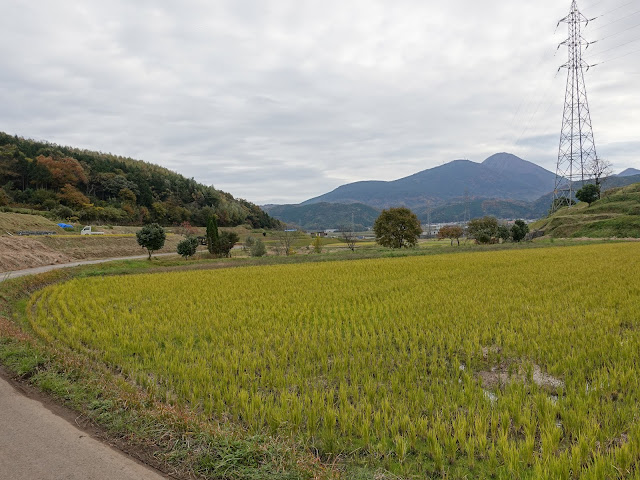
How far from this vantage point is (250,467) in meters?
3.38

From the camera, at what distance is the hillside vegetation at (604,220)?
47594 millimetres

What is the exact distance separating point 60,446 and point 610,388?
22.7ft

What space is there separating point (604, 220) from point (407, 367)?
6036 cm

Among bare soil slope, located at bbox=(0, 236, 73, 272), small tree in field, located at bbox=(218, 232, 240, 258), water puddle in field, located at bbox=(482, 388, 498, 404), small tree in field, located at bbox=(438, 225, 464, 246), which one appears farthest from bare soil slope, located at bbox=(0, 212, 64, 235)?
small tree in field, located at bbox=(438, 225, 464, 246)

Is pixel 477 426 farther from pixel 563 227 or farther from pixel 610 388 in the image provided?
pixel 563 227

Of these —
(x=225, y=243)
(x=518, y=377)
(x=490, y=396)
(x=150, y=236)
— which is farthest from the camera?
(x=225, y=243)

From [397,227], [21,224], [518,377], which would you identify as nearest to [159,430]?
[518,377]

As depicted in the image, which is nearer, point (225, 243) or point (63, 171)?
point (225, 243)

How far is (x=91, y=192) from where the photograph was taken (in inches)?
2744

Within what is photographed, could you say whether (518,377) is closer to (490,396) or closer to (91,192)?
(490,396)

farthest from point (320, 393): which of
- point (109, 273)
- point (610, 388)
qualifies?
point (109, 273)

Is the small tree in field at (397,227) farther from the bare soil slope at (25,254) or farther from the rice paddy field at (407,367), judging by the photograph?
the bare soil slope at (25,254)

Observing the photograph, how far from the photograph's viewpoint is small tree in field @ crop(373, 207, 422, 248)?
156 feet

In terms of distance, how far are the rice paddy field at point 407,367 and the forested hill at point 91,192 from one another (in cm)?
5338
